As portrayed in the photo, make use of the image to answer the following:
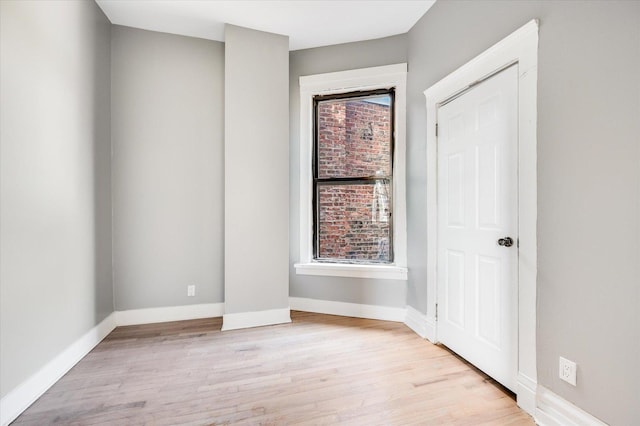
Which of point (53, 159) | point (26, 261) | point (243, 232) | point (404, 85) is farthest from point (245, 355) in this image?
point (404, 85)

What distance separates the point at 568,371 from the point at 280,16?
3302 mm

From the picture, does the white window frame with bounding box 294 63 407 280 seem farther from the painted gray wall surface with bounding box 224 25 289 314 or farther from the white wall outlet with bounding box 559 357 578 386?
the white wall outlet with bounding box 559 357 578 386

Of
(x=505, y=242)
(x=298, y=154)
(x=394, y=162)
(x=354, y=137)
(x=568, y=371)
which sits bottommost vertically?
(x=568, y=371)

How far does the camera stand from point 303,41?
325 centimetres

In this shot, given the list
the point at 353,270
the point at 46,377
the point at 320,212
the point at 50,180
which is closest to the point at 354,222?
the point at 320,212

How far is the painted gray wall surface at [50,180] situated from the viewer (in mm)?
1704

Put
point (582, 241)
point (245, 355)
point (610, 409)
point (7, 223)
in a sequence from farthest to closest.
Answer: point (245, 355)
point (7, 223)
point (582, 241)
point (610, 409)

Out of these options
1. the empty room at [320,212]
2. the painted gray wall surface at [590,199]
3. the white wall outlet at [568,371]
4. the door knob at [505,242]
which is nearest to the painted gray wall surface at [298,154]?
the empty room at [320,212]

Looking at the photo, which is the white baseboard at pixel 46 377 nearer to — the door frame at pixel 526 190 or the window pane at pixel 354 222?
the window pane at pixel 354 222

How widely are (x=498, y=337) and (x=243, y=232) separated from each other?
7.43 ft

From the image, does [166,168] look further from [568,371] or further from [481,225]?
[568,371]

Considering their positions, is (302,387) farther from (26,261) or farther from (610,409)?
(26,261)

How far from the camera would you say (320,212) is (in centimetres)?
345

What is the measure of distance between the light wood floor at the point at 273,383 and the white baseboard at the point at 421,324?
0.08 meters
